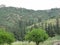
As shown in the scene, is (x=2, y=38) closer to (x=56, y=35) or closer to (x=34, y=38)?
(x=34, y=38)

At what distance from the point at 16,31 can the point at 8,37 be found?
6887 centimetres

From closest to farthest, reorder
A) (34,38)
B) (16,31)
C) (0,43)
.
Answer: (0,43), (34,38), (16,31)

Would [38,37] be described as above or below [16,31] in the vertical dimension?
above

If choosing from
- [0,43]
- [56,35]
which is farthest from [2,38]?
[56,35]

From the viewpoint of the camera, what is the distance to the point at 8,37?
5425 centimetres

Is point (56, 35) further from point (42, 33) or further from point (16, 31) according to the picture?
point (42, 33)

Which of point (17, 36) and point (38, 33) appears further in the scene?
point (17, 36)

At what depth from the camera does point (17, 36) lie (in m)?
121

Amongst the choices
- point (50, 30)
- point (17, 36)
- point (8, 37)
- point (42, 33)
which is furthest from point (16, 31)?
point (8, 37)

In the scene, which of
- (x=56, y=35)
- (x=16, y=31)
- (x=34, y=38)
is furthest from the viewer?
(x=16, y=31)

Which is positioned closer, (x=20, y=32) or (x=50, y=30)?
(x=50, y=30)

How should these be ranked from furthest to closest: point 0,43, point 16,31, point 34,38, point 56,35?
point 16,31
point 56,35
point 34,38
point 0,43

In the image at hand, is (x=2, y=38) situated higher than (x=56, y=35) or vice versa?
(x=2, y=38)

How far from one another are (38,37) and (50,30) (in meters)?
57.0
